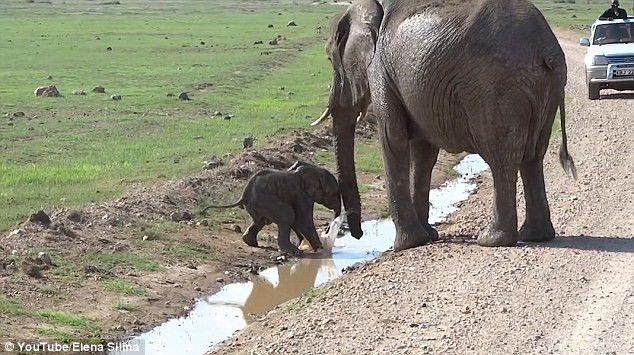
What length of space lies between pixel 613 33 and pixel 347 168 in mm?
15596

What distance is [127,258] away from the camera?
1196 centimetres

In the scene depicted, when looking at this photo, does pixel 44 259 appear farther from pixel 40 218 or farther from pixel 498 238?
pixel 498 238

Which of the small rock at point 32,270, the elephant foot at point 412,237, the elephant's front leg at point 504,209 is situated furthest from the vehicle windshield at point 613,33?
the small rock at point 32,270

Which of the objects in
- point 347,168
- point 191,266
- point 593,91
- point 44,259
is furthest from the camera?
point 593,91

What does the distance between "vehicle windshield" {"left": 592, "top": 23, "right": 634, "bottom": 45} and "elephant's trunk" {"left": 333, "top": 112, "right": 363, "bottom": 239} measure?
49.5ft

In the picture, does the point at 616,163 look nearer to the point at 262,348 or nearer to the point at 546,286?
the point at 546,286

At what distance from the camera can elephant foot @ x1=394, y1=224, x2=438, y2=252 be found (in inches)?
456

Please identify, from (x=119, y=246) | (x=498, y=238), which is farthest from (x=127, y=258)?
(x=498, y=238)

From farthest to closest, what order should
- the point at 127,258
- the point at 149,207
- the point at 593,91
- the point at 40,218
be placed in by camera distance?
1. the point at 593,91
2. the point at 149,207
3. the point at 40,218
4. the point at 127,258

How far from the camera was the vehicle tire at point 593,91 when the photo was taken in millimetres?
26219

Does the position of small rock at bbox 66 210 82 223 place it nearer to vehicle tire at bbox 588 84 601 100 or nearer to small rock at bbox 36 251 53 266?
small rock at bbox 36 251 53 266

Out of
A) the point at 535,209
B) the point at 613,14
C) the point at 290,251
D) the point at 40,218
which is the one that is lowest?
the point at 613,14

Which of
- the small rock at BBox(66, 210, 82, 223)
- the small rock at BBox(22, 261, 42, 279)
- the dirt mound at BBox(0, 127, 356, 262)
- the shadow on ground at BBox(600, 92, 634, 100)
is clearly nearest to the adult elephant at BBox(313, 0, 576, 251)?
the dirt mound at BBox(0, 127, 356, 262)

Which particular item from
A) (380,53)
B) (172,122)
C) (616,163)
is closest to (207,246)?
(380,53)
